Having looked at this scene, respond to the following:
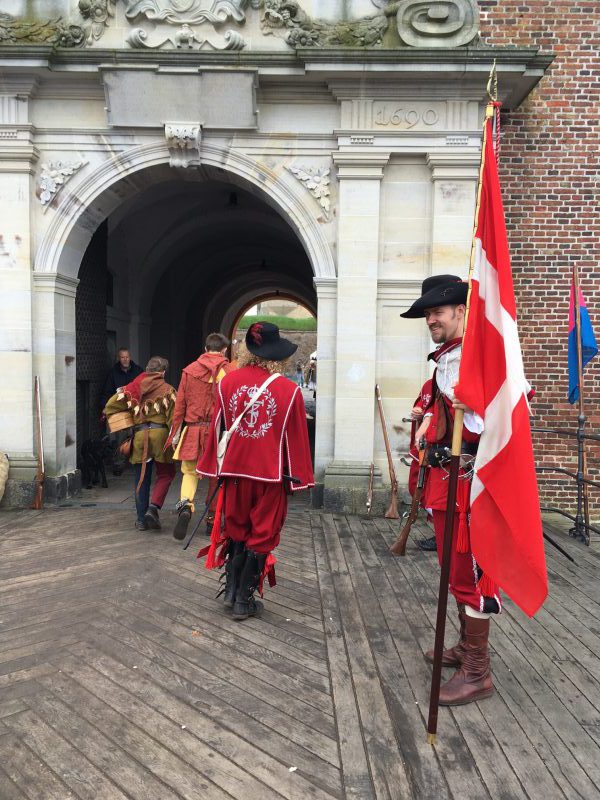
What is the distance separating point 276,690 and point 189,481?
9.82ft

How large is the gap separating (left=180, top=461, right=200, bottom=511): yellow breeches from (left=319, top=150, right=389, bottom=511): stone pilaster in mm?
1637

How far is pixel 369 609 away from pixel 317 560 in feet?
3.59

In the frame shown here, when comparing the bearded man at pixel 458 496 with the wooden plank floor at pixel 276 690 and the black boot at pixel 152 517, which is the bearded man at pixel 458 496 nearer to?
the wooden plank floor at pixel 276 690

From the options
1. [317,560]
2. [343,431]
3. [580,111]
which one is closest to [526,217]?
[580,111]

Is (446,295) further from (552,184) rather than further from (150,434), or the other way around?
(552,184)

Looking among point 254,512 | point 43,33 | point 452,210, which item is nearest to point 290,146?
point 452,210

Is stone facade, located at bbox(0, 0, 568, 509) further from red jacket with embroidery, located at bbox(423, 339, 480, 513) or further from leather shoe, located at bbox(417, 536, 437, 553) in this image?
red jacket with embroidery, located at bbox(423, 339, 480, 513)

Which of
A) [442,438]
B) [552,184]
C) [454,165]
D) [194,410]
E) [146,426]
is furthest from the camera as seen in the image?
[552,184]

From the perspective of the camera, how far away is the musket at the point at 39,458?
702cm

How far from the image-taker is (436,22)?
21.9ft

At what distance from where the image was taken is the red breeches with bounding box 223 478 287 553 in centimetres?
402

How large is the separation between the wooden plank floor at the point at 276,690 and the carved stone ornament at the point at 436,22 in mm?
5439

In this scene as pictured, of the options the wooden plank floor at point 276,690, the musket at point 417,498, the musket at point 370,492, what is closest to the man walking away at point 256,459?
the wooden plank floor at point 276,690

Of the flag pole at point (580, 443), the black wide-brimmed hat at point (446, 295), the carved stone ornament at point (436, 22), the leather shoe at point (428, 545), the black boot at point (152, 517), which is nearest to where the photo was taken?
the black wide-brimmed hat at point (446, 295)
